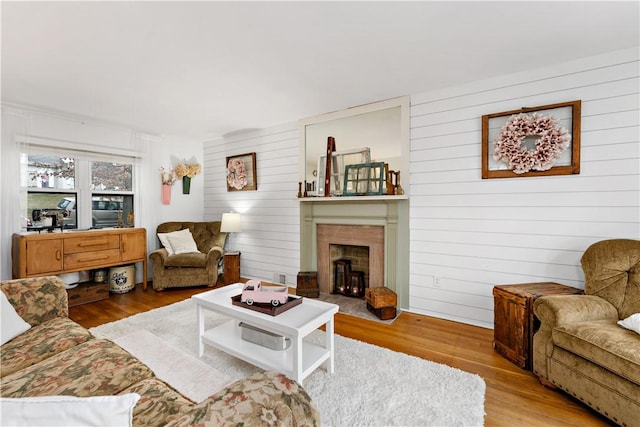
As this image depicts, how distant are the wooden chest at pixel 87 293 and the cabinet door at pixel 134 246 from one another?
1.41 feet

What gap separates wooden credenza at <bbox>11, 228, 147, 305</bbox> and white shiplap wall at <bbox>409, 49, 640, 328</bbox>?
3708mm

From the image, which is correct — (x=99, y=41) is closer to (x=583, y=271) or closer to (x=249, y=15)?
(x=249, y=15)

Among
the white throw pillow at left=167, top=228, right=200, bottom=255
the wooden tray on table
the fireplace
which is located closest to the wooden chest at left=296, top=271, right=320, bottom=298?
the fireplace

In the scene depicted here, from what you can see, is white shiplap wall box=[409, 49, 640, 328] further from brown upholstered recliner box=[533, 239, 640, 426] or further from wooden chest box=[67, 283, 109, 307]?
wooden chest box=[67, 283, 109, 307]

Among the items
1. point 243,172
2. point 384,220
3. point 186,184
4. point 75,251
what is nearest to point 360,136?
point 384,220

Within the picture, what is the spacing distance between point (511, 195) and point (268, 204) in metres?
3.16

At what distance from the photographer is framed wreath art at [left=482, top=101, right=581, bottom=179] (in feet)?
8.25

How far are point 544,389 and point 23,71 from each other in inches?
189

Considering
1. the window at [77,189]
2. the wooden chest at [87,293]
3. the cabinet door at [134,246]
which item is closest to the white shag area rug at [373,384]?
the wooden chest at [87,293]

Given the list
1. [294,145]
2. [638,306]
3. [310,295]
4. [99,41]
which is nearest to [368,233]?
[310,295]

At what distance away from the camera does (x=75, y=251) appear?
3551 mm

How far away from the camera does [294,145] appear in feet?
13.9

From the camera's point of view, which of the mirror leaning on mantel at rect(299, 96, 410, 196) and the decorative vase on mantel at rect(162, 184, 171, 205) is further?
the decorative vase on mantel at rect(162, 184, 171, 205)

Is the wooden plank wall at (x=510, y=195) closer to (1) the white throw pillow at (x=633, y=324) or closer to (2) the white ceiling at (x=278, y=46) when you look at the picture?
(2) the white ceiling at (x=278, y=46)
